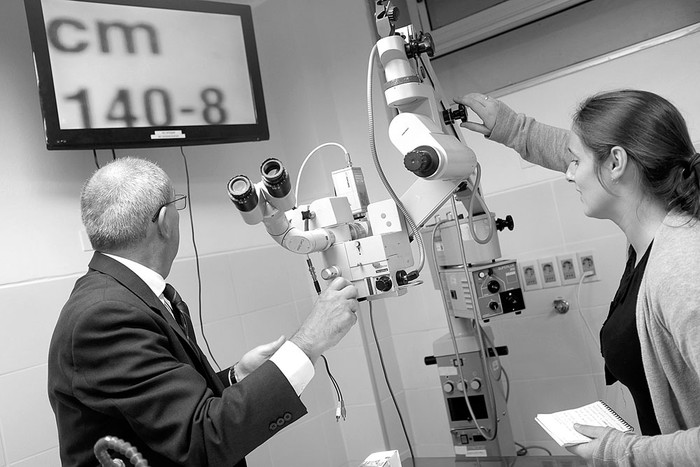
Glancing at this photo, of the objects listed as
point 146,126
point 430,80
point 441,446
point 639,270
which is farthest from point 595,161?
point 441,446

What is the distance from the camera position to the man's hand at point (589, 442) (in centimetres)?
121

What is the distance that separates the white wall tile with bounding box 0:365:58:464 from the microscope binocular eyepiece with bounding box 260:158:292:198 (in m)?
0.98

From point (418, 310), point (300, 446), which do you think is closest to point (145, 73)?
point (418, 310)

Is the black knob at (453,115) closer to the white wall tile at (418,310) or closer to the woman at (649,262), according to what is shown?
the woman at (649,262)

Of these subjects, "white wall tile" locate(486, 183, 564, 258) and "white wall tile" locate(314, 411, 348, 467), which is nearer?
"white wall tile" locate(486, 183, 564, 258)

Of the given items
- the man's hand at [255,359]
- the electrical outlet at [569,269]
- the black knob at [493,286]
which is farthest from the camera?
the electrical outlet at [569,269]

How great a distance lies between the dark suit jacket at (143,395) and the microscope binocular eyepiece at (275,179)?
0.38 meters

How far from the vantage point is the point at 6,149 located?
77.6 inches

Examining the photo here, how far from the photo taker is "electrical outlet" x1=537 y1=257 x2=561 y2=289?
8.45 ft

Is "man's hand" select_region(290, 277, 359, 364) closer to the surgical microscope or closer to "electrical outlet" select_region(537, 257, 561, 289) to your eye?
the surgical microscope

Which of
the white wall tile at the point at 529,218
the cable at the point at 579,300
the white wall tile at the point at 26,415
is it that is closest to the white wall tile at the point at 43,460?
the white wall tile at the point at 26,415

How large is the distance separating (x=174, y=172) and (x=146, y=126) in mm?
326

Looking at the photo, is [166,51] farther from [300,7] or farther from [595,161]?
[595,161]

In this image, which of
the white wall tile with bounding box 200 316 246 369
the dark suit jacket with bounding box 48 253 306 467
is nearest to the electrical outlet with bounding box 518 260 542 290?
the white wall tile with bounding box 200 316 246 369
